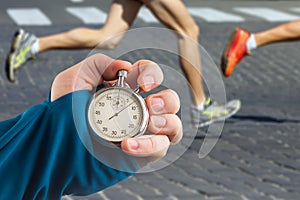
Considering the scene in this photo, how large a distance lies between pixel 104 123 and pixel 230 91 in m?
8.47

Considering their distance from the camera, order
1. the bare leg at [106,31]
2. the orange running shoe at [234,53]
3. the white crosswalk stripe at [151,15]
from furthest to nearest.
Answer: the white crosswalk stripe at [151,15] → the orange running shoe at [234,53] → the bare leg at [106,31]

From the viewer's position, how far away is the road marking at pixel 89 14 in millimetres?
15398

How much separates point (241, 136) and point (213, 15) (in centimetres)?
856

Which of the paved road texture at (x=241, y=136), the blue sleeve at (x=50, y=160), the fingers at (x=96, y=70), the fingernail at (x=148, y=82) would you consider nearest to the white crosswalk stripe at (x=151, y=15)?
the paved road texture at (x=241, y=136)

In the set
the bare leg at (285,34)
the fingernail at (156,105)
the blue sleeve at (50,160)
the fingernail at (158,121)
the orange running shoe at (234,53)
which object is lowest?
the orange running shoe at (234,53)

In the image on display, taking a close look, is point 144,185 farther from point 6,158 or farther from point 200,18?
point 200,18

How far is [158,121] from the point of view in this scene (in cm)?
184

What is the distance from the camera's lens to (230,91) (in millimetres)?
10242

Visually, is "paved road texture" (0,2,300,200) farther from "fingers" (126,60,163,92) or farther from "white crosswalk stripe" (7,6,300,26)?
"white crosswalk stripe" (7,6,300,26)

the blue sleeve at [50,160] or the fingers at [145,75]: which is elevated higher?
the fingers at [145,75]

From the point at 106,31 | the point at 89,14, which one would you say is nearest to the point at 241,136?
the point at 106,31

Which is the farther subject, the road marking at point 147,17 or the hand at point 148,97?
the road marking at point 147,17

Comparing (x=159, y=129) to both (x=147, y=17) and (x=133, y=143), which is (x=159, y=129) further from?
(x=147, y=17)

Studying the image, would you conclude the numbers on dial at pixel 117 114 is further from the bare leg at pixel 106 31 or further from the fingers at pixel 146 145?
the bare leg at pixel 106 31
